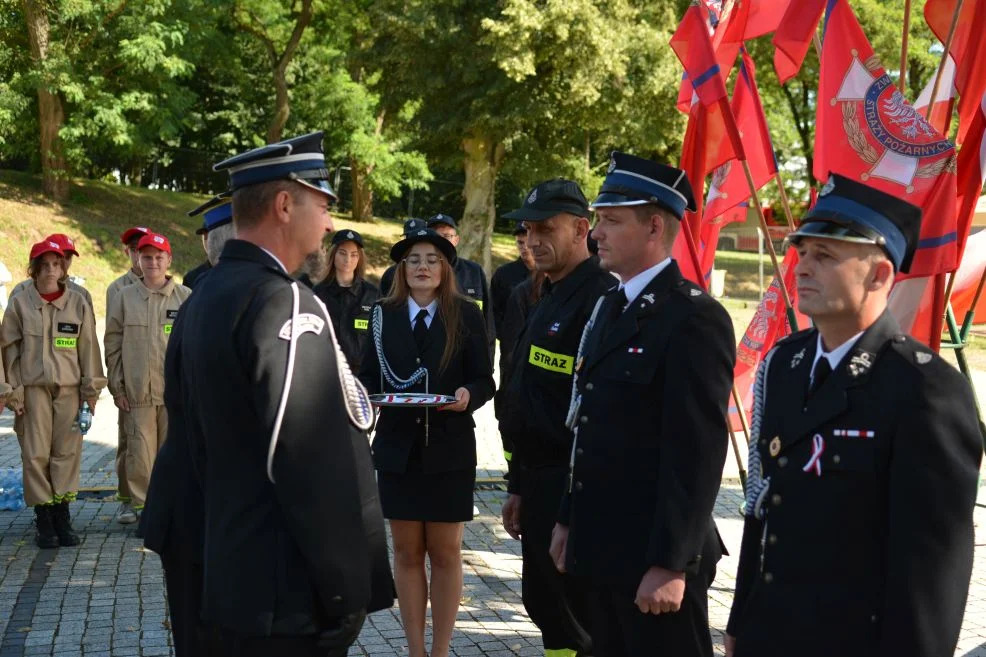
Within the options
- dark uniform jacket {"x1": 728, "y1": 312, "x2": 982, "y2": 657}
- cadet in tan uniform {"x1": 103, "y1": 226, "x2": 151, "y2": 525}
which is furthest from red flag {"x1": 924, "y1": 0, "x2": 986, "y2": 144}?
cadet in tan uniform {"x1": 103, "y1": 226, "x2": 151, "y2": 525}

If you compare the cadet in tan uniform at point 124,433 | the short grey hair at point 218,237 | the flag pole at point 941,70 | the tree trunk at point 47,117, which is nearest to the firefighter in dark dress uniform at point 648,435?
the short grey hair at point 218,237

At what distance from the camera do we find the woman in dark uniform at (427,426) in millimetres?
5188

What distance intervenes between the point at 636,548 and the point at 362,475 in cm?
105

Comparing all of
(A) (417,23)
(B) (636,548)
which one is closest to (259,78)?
(A) (417,23)

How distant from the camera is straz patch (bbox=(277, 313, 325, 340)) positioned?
2793mm

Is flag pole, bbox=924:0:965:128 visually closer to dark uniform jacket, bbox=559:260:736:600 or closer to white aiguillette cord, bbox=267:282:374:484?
dark uniform jacket, bbox=559:260:736:600

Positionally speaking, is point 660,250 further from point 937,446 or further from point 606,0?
point 606,0

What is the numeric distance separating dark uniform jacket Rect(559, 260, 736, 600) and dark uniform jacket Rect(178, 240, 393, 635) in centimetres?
99

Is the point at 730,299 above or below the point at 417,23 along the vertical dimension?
below

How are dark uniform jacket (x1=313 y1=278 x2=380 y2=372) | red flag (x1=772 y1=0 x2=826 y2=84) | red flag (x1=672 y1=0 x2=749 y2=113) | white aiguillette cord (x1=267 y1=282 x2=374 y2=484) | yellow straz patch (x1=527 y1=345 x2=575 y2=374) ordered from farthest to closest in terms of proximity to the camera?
dark uniform jacket (x1=313 y1=278 x2=380 y2=372) < red flag (x1=672 y1=0 x2=749 y2=113) < red flag (x1=772 y1=0 x2=826 y2=84) < yellow straz patch (x1=527 y1=345 x2=575 y2=374) < white aiguillette cord (x1=267 y1=282 x2=374 y2=484)

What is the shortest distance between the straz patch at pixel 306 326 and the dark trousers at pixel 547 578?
1969mm

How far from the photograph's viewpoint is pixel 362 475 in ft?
9.82

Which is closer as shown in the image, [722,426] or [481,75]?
[722,426]

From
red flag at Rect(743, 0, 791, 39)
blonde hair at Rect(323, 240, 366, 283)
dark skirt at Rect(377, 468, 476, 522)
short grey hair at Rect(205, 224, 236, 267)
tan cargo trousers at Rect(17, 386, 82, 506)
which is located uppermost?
red flag at Rect(743, 0, 791, 39)
